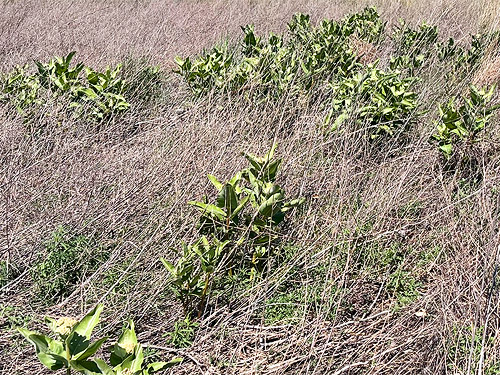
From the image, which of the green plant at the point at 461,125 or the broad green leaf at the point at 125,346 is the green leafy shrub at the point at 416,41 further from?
the broad green leaf at the point at 125,346

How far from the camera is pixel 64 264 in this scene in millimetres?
2738

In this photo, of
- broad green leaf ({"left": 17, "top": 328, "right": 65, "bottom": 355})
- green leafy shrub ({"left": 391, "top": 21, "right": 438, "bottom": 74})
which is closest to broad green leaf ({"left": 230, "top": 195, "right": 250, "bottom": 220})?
broad green leaf ({"left": 17, "top": 328, "right": 65, "bottom": 355})

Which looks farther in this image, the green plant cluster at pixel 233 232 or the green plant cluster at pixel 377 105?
the green plant cluster at pixel 377 105

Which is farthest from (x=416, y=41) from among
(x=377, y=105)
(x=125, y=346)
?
→ (x=125, y=346)

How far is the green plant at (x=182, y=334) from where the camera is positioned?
7.96 feet

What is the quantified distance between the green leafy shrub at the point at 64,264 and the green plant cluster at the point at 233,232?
1.45 ft

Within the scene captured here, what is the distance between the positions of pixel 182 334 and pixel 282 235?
771 mm

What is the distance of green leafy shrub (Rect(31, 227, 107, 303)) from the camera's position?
266 cm

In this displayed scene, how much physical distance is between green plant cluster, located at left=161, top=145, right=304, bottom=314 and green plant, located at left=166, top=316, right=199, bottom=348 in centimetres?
9

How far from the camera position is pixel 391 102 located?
13.5 feet

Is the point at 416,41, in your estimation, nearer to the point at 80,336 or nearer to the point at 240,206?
the point at 240,206

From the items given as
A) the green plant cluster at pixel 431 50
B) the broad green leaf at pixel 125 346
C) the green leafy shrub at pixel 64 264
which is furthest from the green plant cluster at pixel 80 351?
the green plant cluster at pixel 431 50

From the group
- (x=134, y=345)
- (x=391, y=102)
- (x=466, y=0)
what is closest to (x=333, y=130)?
(x=391, y=102)

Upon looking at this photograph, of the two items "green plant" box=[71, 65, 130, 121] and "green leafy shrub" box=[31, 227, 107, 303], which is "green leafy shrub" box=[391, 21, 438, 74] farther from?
"green leafy shrub" box=[31, 227, 107, 303]
